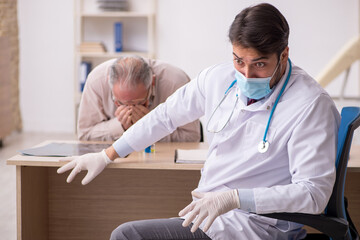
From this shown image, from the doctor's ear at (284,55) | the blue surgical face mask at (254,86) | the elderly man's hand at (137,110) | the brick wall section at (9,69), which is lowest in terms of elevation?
the brick wall section at (9,69)

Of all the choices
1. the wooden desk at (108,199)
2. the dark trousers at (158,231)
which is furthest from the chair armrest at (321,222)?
the wooden desk at (108,199)

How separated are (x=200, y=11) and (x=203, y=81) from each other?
4266 mm

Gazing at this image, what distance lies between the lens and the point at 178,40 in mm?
6121

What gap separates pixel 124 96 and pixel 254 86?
37.6 inches

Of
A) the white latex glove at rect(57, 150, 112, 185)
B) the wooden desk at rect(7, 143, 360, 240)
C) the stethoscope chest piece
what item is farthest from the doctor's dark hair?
the wooden desk at rect(7, 143, 360, 240)

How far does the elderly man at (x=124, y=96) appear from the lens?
97.3 inches

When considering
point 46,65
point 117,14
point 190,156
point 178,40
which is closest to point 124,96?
point 190,156

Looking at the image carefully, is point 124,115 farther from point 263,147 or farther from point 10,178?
point 10,178

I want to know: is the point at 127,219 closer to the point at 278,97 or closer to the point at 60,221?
the point at 60,221

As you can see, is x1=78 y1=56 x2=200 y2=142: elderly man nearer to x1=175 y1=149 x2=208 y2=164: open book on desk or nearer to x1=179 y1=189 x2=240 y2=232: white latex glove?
x1=175 y1=149 x2=208 y2=164: open book on desk

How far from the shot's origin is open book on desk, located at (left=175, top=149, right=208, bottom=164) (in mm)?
2053

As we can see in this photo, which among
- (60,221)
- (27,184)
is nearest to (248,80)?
(27,184)

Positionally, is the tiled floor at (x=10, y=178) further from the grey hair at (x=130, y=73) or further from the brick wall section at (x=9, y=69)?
the grey hair at (x=130, y=73)

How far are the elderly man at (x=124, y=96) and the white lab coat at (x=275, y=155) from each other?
0.66m
